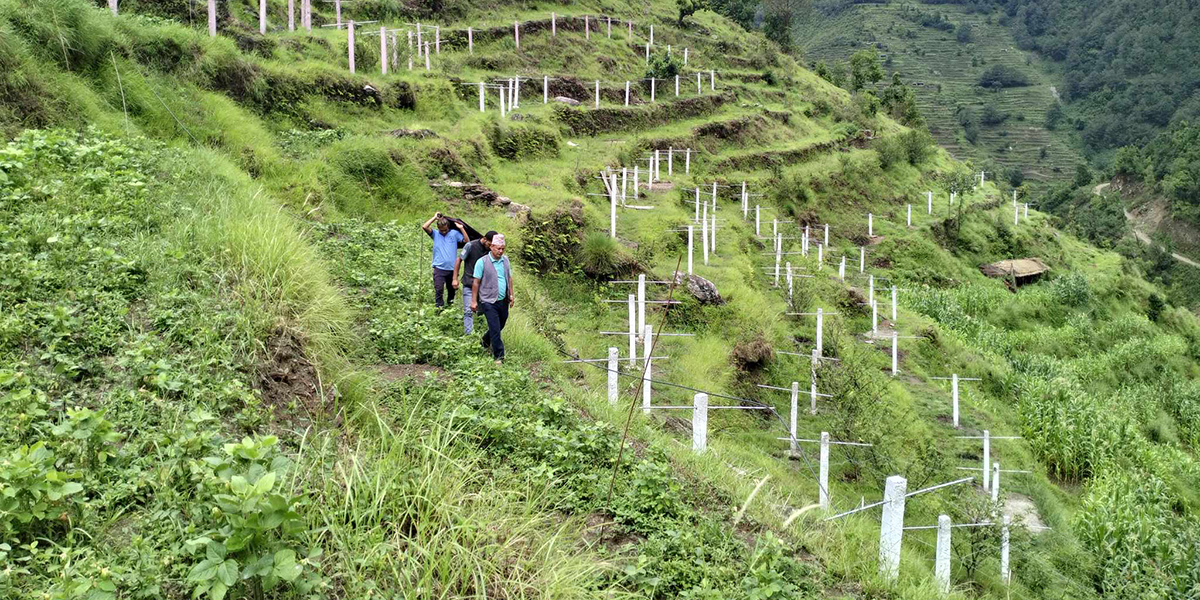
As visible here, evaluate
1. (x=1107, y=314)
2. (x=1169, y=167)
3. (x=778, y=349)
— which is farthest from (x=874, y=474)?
(x=1169, y=167)

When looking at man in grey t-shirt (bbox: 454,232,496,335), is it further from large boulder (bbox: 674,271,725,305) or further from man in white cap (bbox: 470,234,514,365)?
large boulder (bbox: 674,271,725,305)

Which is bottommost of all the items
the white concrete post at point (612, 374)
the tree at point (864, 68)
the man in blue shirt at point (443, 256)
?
the white concrete post at point (612, 374)

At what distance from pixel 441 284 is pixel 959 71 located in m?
126

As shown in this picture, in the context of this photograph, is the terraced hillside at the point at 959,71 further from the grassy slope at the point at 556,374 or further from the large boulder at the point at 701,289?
the large boulder at the point at 701,289

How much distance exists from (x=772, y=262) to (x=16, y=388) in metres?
21.7

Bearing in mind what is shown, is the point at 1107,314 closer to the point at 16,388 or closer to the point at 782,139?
the point at 782,139

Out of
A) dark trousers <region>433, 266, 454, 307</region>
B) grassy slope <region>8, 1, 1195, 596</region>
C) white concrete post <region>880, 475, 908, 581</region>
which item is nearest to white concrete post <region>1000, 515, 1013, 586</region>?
grassy slope <region>8, 1, 1195, 596</region>

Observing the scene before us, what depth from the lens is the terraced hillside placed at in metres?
95.4

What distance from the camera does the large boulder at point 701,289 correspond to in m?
16.3

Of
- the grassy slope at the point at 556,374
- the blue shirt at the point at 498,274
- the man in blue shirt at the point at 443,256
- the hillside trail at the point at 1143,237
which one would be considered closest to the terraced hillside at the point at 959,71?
the hillside trail at the point at 1143,237

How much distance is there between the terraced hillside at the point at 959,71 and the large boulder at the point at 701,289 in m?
80.5

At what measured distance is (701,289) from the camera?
646 inches

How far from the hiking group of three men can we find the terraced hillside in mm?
89065

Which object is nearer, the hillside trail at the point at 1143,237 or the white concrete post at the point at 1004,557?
the white concrete post at the point at 1004,557
